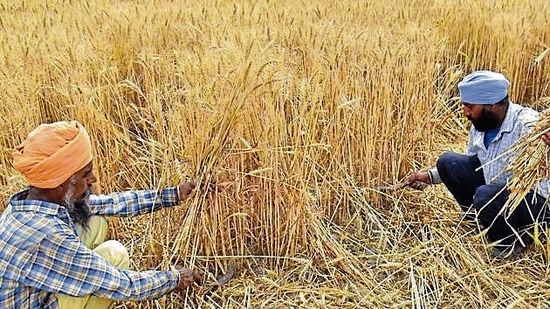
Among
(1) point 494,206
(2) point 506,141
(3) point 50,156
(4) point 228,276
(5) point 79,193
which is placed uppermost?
(3) point 50,156

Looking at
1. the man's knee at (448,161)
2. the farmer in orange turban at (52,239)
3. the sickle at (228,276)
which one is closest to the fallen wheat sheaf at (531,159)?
the man's knee at (448,161)

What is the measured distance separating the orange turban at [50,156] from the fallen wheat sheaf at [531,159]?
1.24 m

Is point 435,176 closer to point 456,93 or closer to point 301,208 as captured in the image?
point 301,208

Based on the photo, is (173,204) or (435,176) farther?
(435,176)

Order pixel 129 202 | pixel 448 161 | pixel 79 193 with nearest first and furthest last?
pixel 79 193 → pixel 129 202 → pixel 448 161

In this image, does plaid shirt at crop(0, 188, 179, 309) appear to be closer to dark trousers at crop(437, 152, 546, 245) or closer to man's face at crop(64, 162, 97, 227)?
man's face at crop(64, 162, 97, 227)

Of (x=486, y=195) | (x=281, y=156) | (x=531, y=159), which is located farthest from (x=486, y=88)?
(x=281, y=156)

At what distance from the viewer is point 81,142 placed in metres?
1.49

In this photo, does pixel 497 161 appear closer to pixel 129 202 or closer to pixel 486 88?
pixel 486 88

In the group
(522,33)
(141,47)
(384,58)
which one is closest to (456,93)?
(522,33)

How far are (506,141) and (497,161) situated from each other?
9 centimetres

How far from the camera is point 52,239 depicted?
56.1 inches

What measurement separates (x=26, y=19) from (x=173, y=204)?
2749 millimetres

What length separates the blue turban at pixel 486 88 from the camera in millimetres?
2244
